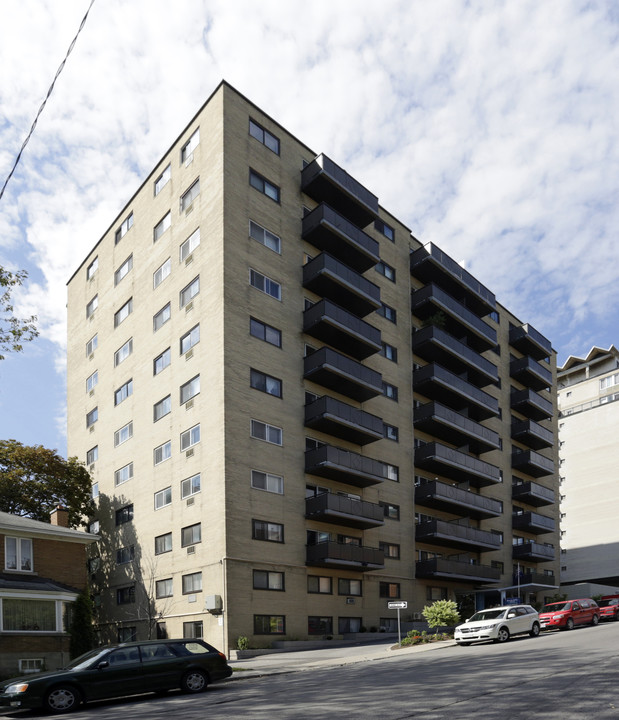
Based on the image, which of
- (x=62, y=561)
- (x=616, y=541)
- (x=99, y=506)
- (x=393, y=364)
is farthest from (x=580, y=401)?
(x=62, y=561)

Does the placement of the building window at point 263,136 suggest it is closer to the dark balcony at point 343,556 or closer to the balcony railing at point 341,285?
the balcony railing at point 341,285

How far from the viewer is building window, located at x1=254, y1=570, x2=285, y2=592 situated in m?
34.3

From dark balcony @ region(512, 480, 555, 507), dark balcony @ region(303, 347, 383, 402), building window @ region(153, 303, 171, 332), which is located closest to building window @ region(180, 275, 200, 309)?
building window @ region(153, 303, 171, 332)

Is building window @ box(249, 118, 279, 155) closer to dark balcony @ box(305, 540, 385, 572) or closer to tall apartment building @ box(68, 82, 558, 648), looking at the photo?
tall apartment building @ box(68, 82, 558, 648)

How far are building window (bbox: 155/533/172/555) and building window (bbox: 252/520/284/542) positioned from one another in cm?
578

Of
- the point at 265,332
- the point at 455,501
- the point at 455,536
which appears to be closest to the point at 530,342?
the point at 455,501

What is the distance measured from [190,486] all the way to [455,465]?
1968 centimetres

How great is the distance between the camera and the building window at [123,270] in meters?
47.9

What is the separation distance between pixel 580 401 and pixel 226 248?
76374mm

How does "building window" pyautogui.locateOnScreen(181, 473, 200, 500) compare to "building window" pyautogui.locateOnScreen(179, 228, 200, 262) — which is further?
"building window" pyautogui.locateOnScreen(179, 228, 200, 262)

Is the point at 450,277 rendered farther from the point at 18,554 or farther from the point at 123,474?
the point at 18,554

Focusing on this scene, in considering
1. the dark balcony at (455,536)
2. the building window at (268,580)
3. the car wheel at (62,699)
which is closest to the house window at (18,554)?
the building window at (268,580)

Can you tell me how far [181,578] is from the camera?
36312mm

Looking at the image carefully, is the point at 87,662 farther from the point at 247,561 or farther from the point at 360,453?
the point at 360,453
